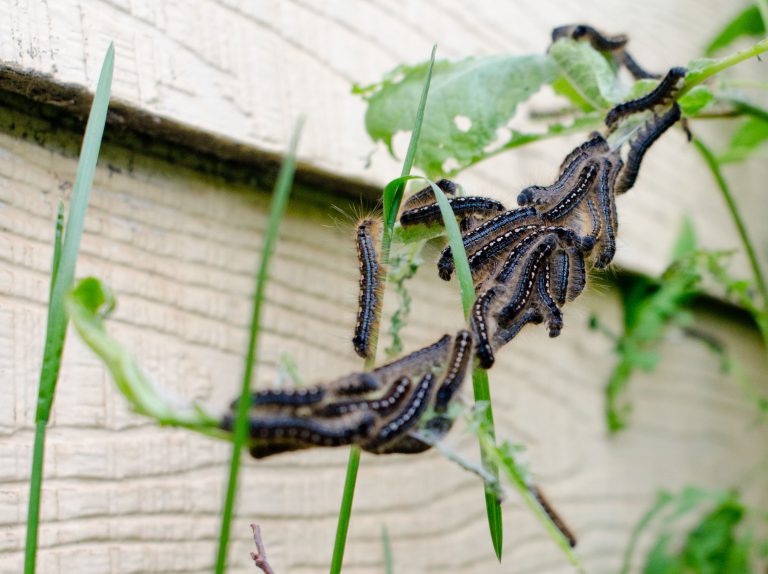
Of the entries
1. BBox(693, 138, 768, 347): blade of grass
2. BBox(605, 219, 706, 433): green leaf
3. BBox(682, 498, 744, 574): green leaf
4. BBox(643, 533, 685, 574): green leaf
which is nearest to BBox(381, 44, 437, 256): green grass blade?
BBox(693, 138, 768, 347): blade of grass

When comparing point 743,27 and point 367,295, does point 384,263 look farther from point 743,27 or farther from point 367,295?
point 743,27

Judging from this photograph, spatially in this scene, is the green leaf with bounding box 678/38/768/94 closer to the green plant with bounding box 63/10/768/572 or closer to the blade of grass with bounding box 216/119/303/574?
the green plant with bounding box 63/10/768/572

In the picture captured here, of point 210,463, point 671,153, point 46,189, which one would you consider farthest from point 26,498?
point 671,153

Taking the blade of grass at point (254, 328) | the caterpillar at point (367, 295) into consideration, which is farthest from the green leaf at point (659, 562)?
the blade of grass at point (254, 328)

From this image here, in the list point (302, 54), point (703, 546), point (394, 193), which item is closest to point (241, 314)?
point (302, 54)

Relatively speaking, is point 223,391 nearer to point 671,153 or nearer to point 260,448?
point 260,448
